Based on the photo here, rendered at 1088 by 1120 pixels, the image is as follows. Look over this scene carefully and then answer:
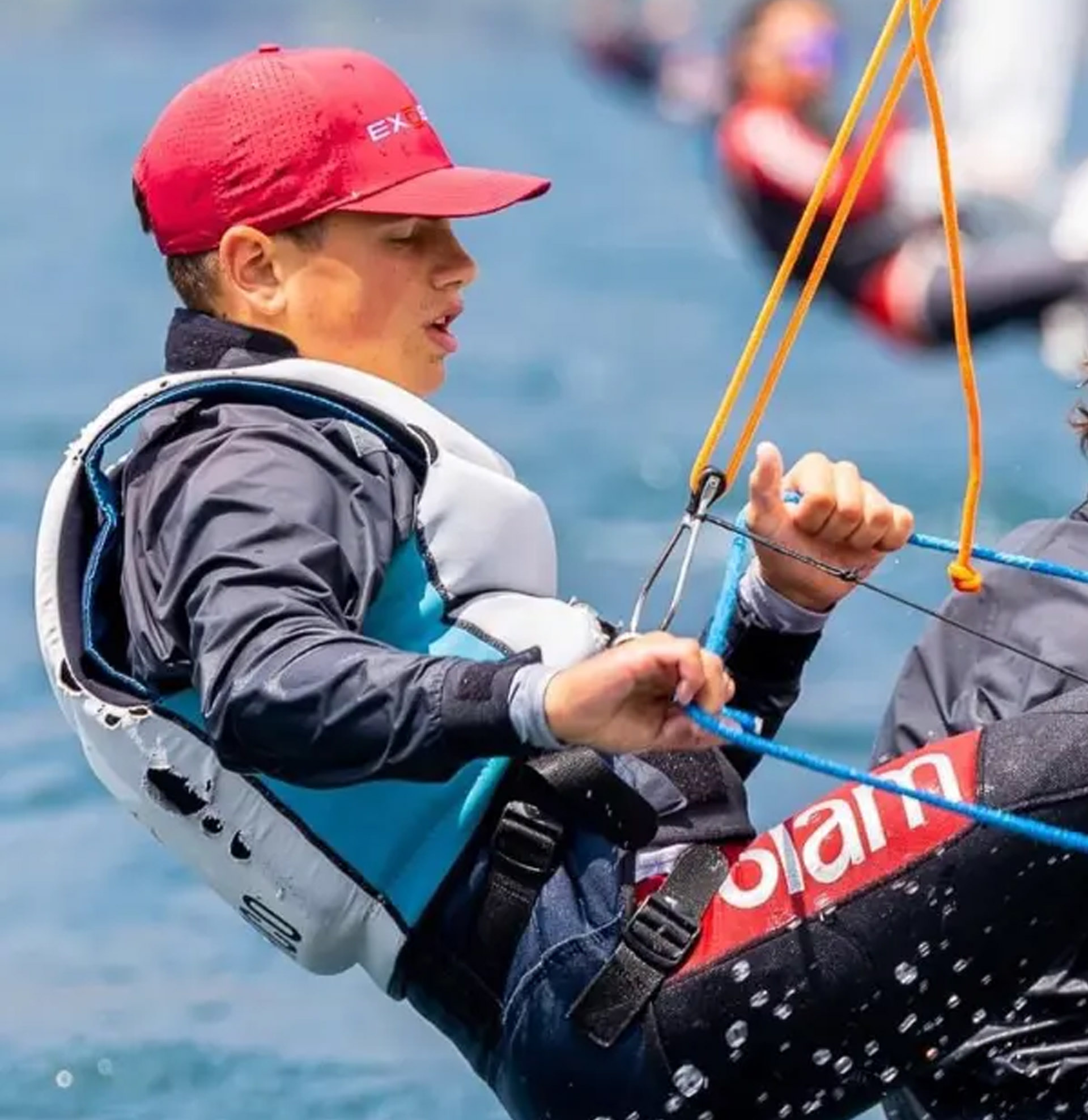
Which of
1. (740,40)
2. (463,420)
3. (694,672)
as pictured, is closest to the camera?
(694,672)

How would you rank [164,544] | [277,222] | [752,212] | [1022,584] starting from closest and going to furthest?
[164,544], [277,222], [1022,584], [752,212]

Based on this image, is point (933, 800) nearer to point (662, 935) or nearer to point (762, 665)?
point (662, 935)

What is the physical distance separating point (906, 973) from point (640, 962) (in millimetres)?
194

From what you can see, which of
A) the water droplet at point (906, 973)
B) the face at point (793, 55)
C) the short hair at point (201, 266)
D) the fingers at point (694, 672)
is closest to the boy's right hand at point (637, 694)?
the fingers at point (694, 672)

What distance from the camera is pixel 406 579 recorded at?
83.0 inches

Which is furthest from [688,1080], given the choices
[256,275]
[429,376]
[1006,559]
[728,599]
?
[256,275]

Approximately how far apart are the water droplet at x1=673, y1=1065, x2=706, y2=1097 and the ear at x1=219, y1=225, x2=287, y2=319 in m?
0.67

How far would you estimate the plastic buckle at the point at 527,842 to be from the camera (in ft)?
6.90

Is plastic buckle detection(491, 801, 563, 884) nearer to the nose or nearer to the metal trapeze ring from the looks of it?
the metal trapeze ring

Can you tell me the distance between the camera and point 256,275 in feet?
7.40

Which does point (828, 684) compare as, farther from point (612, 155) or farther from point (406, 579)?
point (612, 155)

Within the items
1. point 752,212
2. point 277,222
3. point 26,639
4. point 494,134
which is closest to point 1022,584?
point 277,222

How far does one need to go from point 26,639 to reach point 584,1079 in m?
3.42

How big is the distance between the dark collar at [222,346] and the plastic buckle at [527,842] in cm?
41
